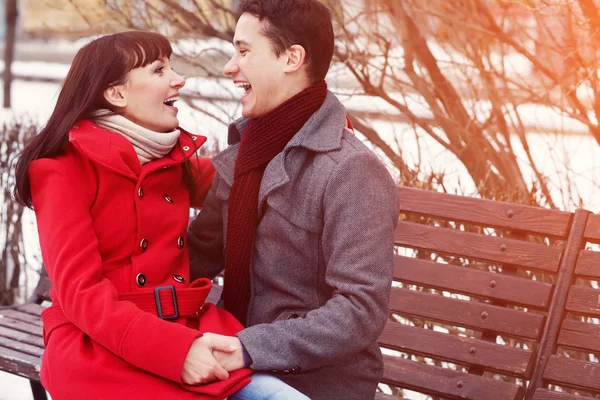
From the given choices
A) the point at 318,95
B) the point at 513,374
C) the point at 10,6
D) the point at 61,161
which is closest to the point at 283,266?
the point at 318,95

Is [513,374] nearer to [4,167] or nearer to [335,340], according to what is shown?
[335,340]

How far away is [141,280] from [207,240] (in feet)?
1.65

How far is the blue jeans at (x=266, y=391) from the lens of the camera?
255cm

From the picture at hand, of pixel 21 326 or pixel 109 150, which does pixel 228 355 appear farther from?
pixel 21 326

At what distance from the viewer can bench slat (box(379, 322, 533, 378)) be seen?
3.40 meters

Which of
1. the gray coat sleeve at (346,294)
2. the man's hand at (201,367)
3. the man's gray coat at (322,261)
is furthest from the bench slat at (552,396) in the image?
the man's hand at (201,367)

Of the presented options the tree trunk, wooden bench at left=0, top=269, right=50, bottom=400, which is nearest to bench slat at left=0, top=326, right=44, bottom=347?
wooden bench at left=0, top=269, right=50, bottom=400

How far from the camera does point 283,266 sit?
279cm

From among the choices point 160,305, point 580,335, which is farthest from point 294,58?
point 580,335

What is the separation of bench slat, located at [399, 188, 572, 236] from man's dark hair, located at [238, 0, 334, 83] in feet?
3.23

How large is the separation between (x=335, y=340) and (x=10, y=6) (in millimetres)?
7301

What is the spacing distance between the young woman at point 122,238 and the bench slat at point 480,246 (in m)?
0.99

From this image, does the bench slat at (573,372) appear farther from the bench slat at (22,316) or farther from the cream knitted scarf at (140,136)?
the bench slat at (22,316)

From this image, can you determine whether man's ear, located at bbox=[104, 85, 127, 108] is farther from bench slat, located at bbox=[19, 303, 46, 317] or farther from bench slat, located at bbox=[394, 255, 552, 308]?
bench slat, located at bbox=[19, 303, 46, 317]
